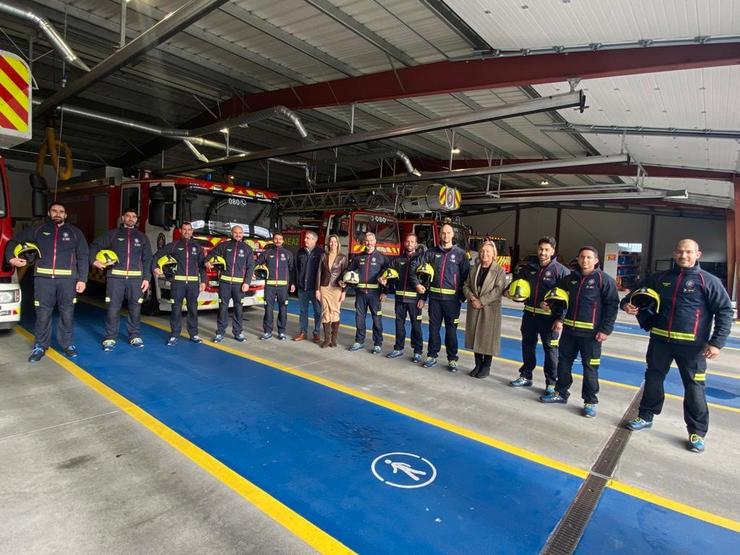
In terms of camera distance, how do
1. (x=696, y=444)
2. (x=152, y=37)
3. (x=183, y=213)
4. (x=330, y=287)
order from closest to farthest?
(x=696, y=444) → (x=152, y=37) → (x=330, y=287) → (x=183, y=213)

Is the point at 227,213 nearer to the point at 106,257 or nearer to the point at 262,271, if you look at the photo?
the point at 262,271

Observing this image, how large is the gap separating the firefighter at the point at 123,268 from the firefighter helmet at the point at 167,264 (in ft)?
0.95

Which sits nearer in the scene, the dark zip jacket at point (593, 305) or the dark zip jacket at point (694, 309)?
the dark zip jacket at point (694, 309)

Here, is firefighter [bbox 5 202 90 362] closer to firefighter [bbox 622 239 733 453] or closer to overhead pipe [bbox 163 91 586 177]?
overhead pipe [bbox 163 91 586 177]

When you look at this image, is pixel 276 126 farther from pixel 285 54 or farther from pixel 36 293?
pixel 36 293

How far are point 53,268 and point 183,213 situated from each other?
8.17 ft

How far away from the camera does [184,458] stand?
3145mm

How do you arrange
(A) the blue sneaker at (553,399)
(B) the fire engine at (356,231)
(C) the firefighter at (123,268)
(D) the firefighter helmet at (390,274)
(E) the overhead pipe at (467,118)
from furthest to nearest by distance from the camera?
(B) the fire engine at (356,231), (D) the firefighter helmet at (390,274), (E) the overhead pipe at (467,118), (C) the firefighter at (123,268), (A) the blue sneaker at (553,399)

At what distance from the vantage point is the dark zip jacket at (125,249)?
5789mm

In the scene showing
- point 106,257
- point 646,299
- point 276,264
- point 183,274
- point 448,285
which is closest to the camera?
point 646,299

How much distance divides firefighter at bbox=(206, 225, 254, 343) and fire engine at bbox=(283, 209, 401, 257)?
4502mm

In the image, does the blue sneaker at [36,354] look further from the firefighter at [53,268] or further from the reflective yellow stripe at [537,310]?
the reflective yellow stripe at [537,310]

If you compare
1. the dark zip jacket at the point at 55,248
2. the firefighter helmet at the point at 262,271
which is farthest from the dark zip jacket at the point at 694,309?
the dark zip jacket at the point at 55,248

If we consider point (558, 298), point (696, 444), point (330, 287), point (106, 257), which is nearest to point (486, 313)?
point (558, 298)
